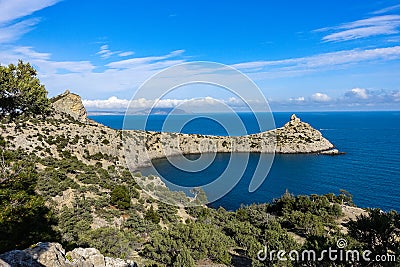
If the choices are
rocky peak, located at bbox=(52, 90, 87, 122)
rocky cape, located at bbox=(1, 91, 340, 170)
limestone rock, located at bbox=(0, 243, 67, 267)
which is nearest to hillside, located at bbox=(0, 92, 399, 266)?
limestone rock, located at bbox=(0, 243, 67, 267)

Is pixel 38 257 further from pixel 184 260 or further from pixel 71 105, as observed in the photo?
pixel 71 105

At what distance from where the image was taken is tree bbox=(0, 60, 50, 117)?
1199 centimetres

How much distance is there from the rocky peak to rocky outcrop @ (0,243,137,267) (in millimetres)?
Answer: 71279

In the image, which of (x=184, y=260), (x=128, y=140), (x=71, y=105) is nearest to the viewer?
(x=184, y=260)

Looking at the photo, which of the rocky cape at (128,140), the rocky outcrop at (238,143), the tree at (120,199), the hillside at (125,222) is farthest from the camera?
the rocky outcrop at (238,143)

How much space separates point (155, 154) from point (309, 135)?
185 feet

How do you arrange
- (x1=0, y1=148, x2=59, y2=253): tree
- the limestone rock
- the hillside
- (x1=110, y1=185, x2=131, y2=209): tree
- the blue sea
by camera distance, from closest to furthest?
the limestone rock → (x1=0, y1=148, x2=59, y2=253): tree → the hillside → (x1=110, y1=185, x2=131, y2=209): tree → the blue sea

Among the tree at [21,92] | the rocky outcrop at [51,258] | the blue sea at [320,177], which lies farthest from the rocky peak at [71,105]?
the rocky outcrop at [51,258]

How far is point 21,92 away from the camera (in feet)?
40.7

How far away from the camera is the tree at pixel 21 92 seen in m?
12.0

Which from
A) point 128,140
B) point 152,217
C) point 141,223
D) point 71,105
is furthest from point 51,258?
point 71,105

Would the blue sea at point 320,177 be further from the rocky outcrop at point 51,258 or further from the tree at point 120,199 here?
the rocky outcrop at point 51,258

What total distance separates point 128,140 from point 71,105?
750 inches

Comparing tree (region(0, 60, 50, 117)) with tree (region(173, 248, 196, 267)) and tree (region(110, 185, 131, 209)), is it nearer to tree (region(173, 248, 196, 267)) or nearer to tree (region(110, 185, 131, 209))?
tree (region(173, 248, 196, 267))
